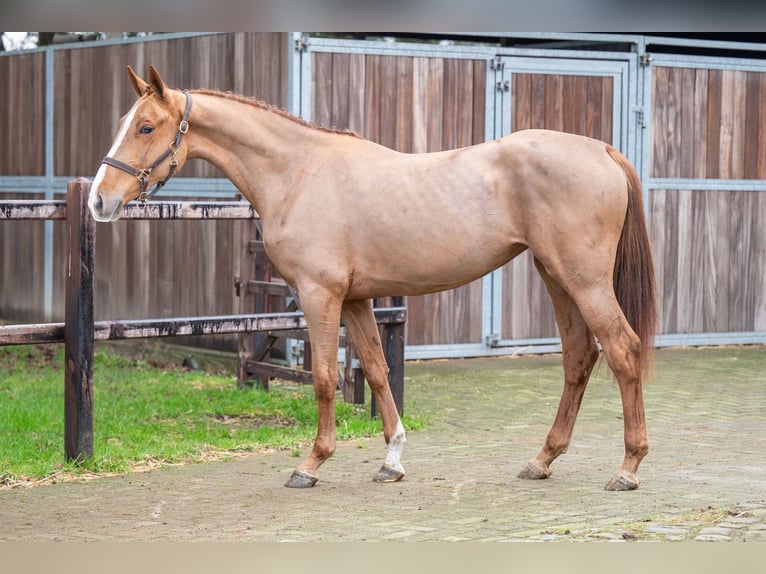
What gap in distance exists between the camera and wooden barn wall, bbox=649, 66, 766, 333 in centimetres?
1041

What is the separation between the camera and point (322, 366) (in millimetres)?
5223

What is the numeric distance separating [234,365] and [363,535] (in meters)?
5.25

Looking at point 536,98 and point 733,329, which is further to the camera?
point 733,329

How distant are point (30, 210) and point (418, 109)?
460 cm

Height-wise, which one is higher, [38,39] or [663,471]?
[38,39]

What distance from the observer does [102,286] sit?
1058cm

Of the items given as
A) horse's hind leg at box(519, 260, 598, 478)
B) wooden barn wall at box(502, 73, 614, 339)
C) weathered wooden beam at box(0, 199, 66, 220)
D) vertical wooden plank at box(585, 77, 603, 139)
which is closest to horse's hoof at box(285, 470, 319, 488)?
horse's hind leg at box(519, 260, 598, 478)

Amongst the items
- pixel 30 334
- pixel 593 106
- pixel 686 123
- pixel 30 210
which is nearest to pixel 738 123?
pixel 686 123
